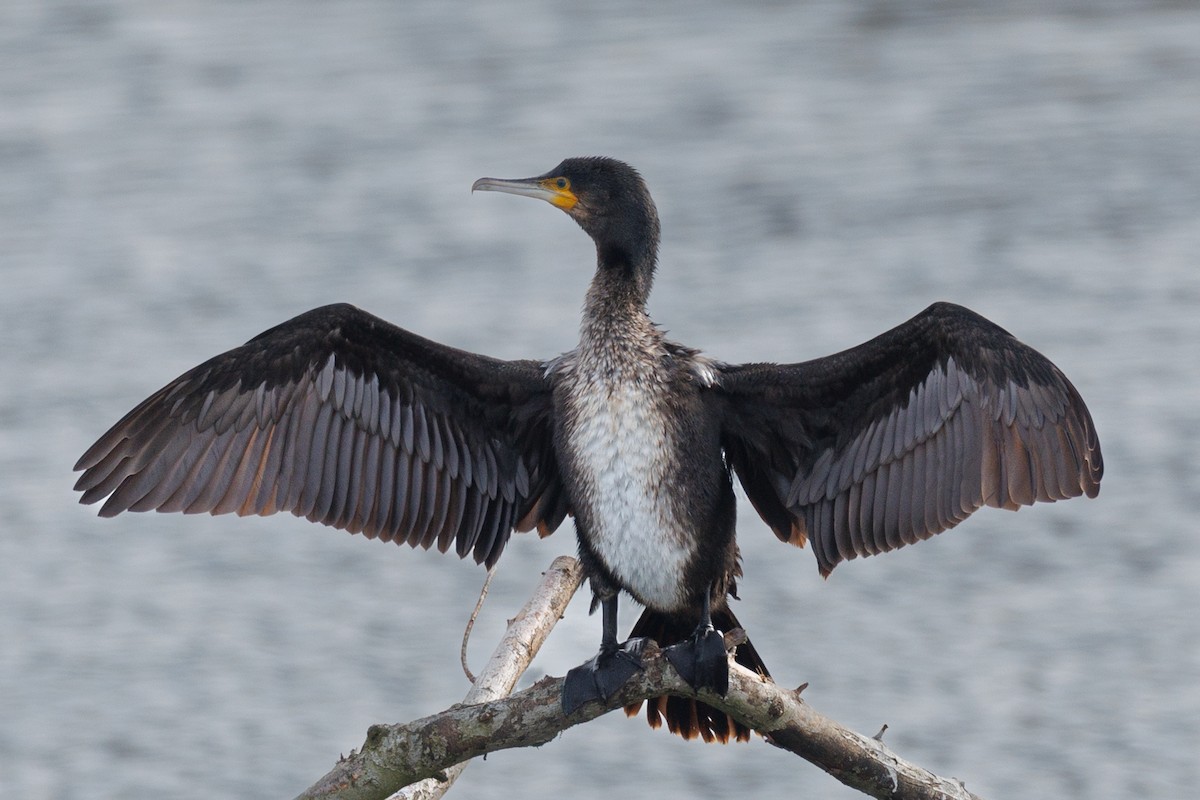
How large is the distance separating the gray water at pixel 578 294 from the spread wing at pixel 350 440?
1.28 meters

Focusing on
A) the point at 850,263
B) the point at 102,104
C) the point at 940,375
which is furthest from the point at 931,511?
the point at 102,104

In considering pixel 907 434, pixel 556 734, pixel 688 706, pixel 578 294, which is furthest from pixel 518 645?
pixel 578 294

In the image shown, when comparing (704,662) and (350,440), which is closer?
(704,662)

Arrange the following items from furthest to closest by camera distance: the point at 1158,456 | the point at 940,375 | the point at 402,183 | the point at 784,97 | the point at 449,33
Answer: the point at 449,33, the point at 784,97, the point at 402,183, the point at 1158,456, the point at 940,375

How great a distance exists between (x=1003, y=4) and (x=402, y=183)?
4.88 meters

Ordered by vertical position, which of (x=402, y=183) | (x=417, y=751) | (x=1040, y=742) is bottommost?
(x=417, y=751)

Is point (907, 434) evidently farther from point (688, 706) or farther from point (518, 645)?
point (518, 645)

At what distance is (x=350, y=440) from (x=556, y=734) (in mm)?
1136

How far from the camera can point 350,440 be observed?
5.20 meters

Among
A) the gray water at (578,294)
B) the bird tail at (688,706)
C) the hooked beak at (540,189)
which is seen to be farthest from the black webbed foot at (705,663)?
the gray water at (578,294)

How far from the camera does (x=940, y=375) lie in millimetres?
4926

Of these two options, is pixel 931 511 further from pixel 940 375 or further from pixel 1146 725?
pixel 1146 725

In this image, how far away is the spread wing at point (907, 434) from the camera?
481 cm

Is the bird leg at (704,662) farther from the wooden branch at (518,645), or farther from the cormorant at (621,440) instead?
the wooden branch at (518,645)
